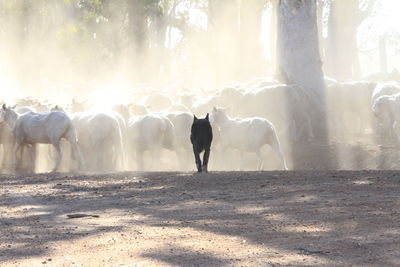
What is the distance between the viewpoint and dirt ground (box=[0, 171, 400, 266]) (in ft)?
24.2

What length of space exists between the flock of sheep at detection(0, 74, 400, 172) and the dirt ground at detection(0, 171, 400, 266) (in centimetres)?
513

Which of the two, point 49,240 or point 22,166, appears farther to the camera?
point 22,166

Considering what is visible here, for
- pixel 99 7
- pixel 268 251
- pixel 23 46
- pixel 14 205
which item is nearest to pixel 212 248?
pixel 268 251

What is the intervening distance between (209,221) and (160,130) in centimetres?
1071

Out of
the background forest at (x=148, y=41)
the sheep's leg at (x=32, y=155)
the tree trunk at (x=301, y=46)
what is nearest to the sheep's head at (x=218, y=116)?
the sheep's leg at (x=32, y=155)

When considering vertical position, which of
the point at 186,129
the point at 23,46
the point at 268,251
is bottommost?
the point at 268,251

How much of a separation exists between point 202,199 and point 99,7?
43115 mm

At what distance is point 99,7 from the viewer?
52938 mm

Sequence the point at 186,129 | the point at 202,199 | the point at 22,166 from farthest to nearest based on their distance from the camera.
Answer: the point at 186,129
the point at 22,166
the point at 202,199

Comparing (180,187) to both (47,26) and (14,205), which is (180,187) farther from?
(47,26)

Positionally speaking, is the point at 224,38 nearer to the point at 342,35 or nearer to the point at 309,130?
the point at 342,35

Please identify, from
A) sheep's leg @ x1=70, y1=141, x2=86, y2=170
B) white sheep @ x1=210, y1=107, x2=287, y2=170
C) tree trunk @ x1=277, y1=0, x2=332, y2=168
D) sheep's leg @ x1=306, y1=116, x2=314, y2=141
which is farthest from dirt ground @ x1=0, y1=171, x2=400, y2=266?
tree trunk @ x1=277, y1=0, x2=332, y2=168

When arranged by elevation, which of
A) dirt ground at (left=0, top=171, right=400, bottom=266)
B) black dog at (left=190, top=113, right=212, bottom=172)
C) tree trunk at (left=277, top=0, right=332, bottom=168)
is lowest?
dirt ground at (left=0, top=171, right=400, bottom=266)

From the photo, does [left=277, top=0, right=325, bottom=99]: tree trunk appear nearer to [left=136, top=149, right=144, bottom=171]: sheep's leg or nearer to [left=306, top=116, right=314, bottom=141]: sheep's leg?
[left=306, top=116, right=314, bottom=141]: sheep's leg
